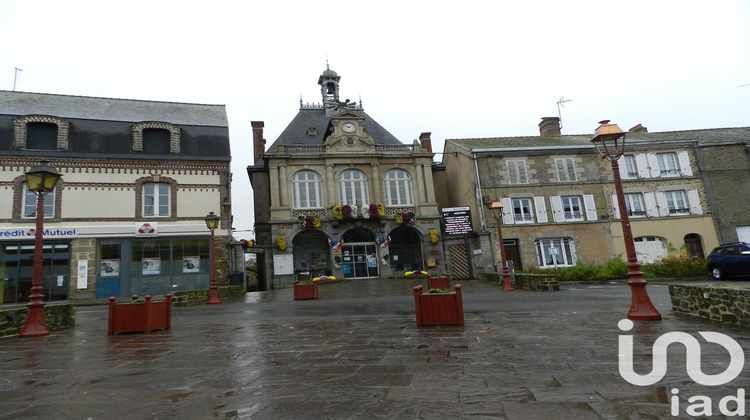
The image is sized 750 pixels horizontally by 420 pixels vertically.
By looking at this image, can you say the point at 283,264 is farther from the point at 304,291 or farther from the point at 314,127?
the point at 314,127

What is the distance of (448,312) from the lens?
6.76m

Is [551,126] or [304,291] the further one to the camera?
[551,126]

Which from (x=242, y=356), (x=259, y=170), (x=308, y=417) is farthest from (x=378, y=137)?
(x=308, y=417)

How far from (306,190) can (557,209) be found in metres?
15.1

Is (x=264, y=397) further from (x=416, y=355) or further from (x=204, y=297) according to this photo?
(x=204, y=297)

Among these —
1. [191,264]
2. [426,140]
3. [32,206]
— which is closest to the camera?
[32,206]

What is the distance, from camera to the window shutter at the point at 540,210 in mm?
23688

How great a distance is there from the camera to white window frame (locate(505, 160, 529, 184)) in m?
24.2

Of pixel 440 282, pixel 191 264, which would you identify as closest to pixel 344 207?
pixel 191 264

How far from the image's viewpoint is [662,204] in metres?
23.7

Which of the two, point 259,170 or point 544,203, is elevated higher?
point 259,170

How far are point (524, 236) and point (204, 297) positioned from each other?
17.5 m

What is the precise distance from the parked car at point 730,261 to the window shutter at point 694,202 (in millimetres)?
9155

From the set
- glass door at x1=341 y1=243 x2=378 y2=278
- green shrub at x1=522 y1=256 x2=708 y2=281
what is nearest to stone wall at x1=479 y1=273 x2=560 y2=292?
green shrub at x1=522 y1=256 x2=708 y2=281
